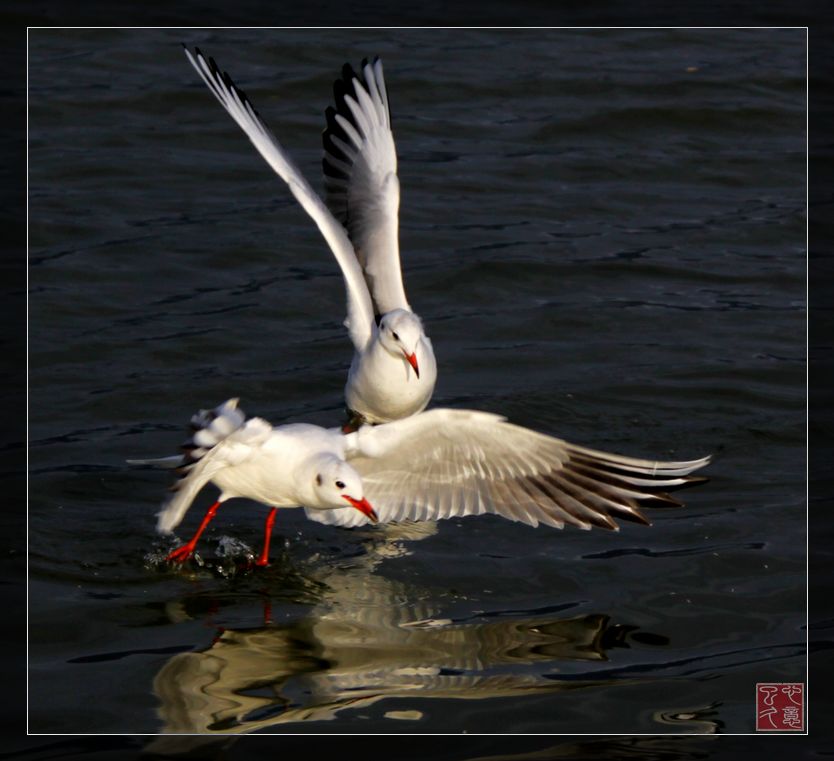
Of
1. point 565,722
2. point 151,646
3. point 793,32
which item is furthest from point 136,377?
point 793,32

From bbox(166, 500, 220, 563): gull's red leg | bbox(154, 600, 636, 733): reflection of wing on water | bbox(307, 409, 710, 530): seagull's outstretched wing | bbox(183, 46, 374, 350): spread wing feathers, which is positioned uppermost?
bbox(183, 46, 374, 350): spread wing feathers

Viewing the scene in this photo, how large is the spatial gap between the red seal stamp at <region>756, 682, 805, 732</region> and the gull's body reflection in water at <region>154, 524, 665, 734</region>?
573 millimetres

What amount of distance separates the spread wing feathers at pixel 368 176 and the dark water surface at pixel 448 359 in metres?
0.77

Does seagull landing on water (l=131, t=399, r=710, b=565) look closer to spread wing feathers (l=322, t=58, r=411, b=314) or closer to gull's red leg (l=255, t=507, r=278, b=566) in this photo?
gull's red leg (l=255, t=507, r=278, b=566)

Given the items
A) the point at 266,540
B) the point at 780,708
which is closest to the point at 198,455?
the point at 266,540

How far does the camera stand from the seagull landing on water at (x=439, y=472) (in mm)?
5500

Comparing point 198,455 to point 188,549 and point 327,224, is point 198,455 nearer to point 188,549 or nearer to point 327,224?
point 188,549

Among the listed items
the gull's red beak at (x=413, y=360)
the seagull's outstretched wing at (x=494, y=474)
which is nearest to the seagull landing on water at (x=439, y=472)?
the seagull's outstretched wing at (x=494, y=474)

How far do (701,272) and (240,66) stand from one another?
3689mm

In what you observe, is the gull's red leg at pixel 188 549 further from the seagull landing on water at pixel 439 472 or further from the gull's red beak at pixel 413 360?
the gull's red beak at pixel 413 360

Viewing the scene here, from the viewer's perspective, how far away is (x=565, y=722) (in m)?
4.79

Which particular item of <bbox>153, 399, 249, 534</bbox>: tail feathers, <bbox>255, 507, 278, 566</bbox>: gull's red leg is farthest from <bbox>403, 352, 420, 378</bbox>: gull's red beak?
<bbox>153, 399, 249, 534</bbox>: tail feathers

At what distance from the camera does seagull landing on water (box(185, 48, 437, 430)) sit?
682 cm

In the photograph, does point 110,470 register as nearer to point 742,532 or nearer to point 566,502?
point 566,502
